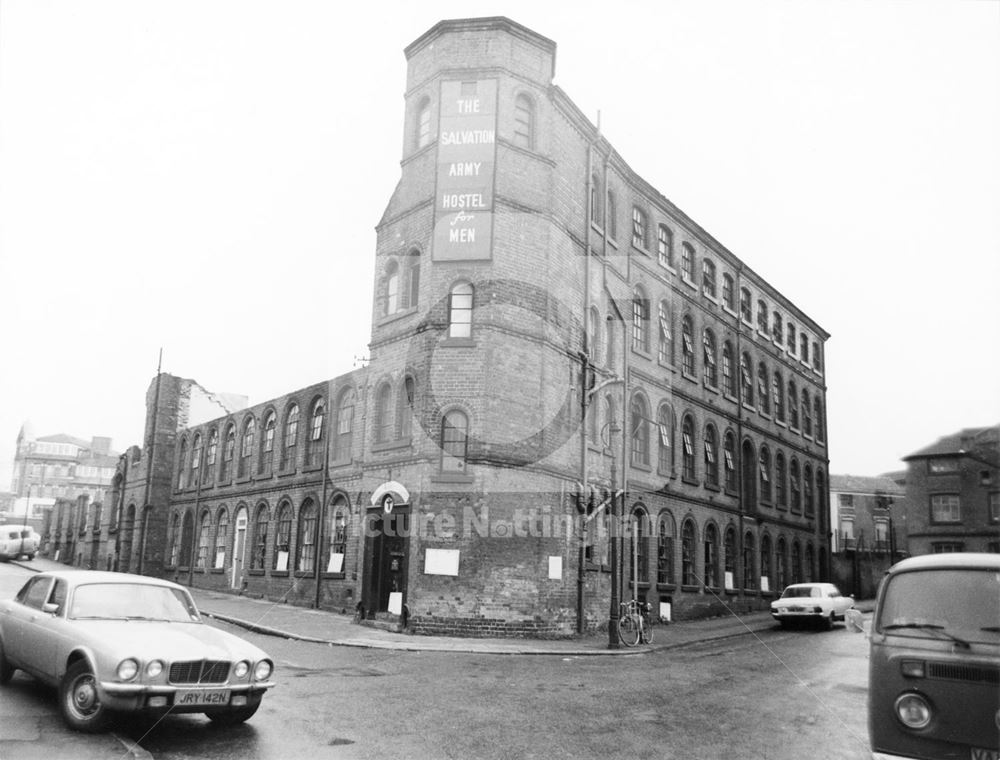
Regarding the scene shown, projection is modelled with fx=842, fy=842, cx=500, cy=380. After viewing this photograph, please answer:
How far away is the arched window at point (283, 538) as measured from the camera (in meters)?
28.2

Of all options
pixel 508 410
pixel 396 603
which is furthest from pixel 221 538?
pixel 508 410

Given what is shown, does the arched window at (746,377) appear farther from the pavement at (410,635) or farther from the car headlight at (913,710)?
the car headlight at (913,710)

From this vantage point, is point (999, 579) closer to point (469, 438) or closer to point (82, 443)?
point (469, 438)

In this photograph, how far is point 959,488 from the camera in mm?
20219

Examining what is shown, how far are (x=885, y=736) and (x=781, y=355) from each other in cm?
3471

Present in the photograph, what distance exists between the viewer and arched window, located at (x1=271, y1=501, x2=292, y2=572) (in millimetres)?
28156

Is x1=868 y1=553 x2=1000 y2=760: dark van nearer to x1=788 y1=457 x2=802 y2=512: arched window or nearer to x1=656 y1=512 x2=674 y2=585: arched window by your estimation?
x1=656 y1=512 x2=674 y2=585: arched window

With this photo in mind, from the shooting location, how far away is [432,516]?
1966 cm

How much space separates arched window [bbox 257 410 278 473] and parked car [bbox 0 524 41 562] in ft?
59.1

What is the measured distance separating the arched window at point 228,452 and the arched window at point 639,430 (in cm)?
1697

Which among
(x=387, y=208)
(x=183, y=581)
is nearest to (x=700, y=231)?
(x=387, y=208)

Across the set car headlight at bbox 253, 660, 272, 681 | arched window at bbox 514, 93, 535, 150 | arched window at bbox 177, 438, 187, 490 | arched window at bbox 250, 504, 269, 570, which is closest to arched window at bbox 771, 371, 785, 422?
arched window at bbox 514, 93, 535, 150

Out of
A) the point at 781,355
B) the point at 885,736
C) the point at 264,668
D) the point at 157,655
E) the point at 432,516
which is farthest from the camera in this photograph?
the point at 781,355

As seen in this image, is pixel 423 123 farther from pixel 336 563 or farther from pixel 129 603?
pixel 129 603
